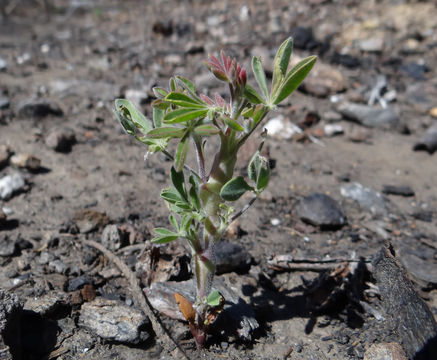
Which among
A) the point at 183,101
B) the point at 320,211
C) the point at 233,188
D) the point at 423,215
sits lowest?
the point at 423,215

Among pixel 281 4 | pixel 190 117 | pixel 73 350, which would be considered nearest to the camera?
pixel 190 117

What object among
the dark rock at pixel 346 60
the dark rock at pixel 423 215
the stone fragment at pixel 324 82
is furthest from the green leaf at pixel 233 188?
the dark rock at pixel 346 60

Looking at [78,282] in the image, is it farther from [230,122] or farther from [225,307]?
[230,122]

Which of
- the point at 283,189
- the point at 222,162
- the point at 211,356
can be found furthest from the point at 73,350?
the point at 283,189

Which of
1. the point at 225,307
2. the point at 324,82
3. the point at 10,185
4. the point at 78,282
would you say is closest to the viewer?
the point at 225,307

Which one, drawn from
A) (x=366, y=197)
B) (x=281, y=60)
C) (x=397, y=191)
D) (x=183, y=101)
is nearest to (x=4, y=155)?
(x=183, y=101)

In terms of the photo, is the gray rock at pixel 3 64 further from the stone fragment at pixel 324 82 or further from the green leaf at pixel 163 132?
Answer: the green leaf at pixel 163 132

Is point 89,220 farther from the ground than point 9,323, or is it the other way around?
point 9,323

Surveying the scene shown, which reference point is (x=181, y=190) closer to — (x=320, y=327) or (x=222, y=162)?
(x=222, y=162)
